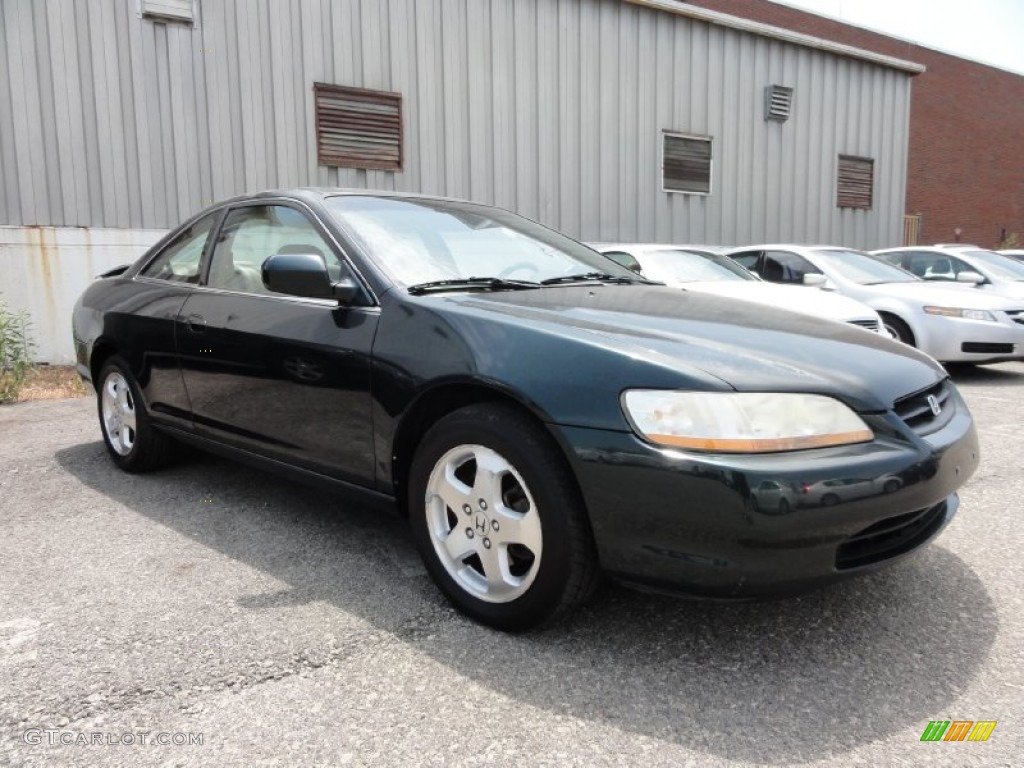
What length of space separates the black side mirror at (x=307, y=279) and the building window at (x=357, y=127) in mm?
6387

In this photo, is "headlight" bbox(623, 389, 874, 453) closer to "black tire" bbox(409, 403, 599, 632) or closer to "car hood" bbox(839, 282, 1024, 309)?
"black tire" bbox(409, 403, 599, 632)

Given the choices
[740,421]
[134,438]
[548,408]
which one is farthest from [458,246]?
[134,438]

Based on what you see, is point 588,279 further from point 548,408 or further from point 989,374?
point 989,374

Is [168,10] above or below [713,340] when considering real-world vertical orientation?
above

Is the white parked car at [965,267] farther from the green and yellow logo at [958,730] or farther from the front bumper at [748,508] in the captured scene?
the green and yellow logo at [958,730]

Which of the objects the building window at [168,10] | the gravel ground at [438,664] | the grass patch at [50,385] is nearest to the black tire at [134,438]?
the gravel ground at [438,664]

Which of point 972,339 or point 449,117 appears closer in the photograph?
point 972,339

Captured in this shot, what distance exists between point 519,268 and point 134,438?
7.49 ft

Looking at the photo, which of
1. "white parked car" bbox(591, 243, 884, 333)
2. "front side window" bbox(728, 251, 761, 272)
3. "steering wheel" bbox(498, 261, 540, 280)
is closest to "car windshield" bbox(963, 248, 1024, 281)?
"front side window" bbox(728, 251, 761, 272)

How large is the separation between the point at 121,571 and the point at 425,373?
1.41m

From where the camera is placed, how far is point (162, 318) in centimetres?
373

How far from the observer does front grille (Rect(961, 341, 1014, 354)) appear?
7.25 m

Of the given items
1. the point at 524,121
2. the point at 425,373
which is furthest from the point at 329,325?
the point at 524,121

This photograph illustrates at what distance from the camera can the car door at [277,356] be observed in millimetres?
2781
